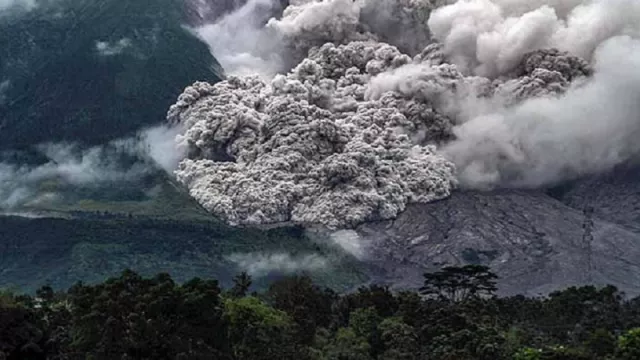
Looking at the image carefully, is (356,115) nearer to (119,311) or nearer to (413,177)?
(413,177)

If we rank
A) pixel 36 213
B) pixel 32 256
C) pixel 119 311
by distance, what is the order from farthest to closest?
pixel 36 213 < pixel 32 256 < pixel 119 311

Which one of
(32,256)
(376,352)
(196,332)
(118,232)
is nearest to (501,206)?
(118,232)

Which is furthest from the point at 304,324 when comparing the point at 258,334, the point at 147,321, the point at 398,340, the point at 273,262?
the point at 273,262

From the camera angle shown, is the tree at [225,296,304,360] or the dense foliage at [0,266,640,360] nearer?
the dense foliage at [0,266,640,360]

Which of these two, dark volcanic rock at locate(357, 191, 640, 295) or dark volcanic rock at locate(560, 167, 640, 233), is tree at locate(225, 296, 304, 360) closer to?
dark volcanic rock at locate(357, 191, 640, 295)

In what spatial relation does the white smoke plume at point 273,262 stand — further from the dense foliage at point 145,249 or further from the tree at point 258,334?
the tree at point 258,334

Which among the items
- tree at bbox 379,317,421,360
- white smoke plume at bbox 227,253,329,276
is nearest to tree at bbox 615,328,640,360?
tree at bbox 379,317,421,360

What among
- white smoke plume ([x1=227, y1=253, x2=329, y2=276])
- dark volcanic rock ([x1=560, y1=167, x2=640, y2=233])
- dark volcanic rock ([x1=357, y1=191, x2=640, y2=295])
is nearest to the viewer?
dark volcanic rock ([x1=357, y1=191, x2=640, y2=295])

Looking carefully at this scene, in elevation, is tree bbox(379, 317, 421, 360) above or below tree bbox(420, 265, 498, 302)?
below
